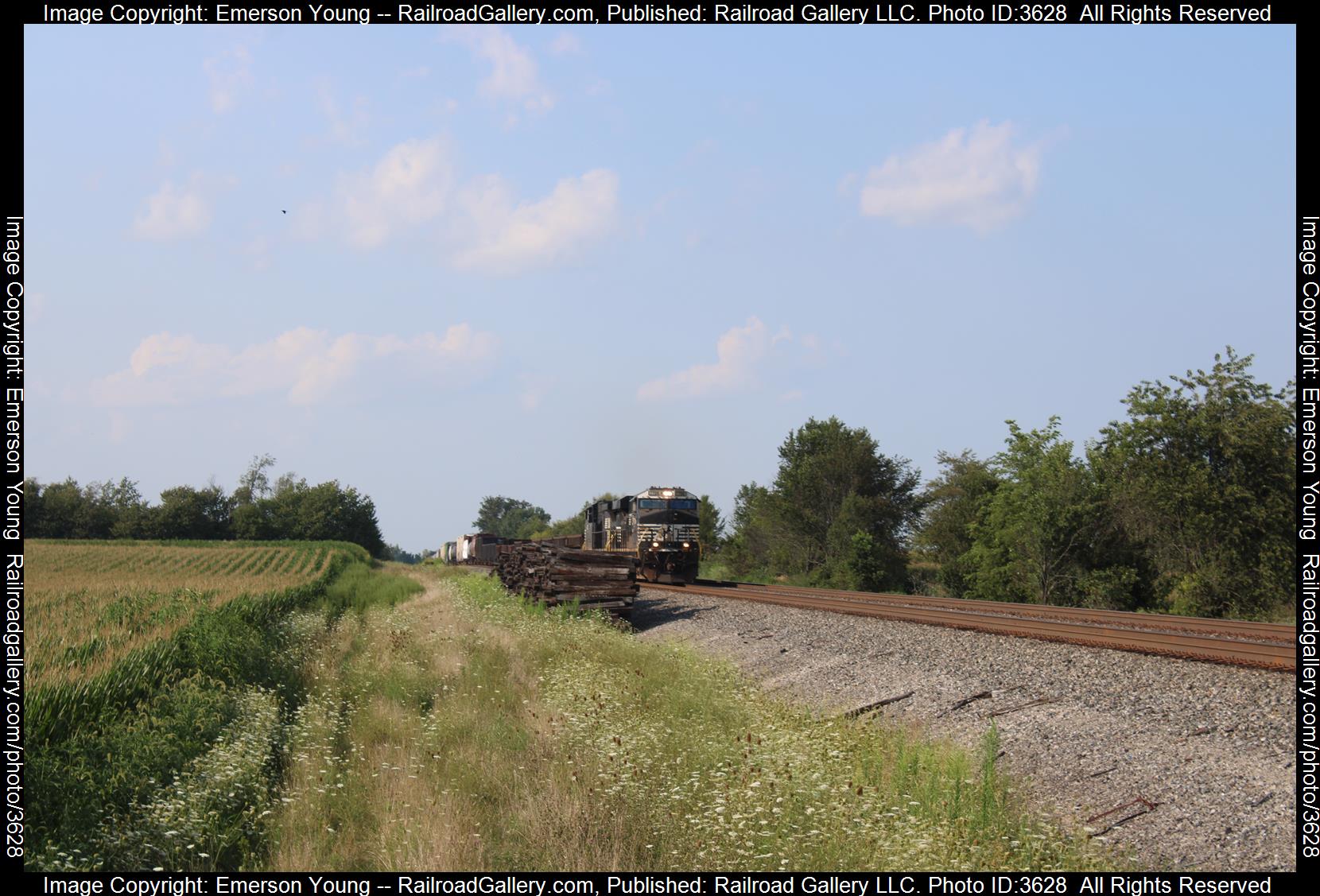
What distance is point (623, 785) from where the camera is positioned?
725 centimetres

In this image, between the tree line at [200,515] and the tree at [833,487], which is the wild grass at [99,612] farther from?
the tree line at [200,515]

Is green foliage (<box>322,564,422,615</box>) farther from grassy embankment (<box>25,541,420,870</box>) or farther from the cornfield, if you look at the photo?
grassy embankment (<box>25,541,420,870</box>)

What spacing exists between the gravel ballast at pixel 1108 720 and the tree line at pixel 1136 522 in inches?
736

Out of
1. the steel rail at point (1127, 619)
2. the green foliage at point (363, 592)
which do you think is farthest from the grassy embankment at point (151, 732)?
the steel rail at point (1127, 619)

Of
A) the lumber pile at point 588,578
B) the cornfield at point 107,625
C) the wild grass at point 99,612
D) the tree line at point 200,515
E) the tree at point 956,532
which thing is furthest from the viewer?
the tree line at point 200,515

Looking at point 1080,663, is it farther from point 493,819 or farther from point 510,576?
point 510,576

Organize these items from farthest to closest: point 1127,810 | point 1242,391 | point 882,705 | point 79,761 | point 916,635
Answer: point 1242,391 < point 916,635 < point 882,705 < point 79,761 < point 1127,810

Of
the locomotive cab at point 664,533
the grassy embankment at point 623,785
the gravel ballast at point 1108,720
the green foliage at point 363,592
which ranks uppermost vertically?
the locomotive cab at point 664,533

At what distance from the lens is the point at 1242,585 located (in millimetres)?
27250

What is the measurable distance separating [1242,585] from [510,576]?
22470mm

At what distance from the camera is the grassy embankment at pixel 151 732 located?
647cm

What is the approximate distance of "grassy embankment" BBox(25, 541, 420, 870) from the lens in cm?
647

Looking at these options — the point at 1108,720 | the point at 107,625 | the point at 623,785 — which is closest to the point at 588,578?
the point at 107,625

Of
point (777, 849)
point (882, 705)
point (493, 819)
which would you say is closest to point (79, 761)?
point (493, 819)
